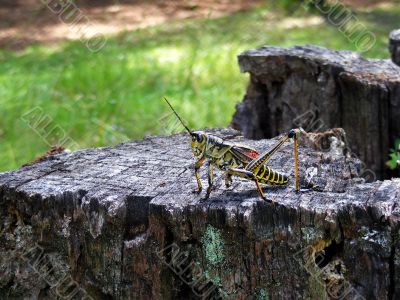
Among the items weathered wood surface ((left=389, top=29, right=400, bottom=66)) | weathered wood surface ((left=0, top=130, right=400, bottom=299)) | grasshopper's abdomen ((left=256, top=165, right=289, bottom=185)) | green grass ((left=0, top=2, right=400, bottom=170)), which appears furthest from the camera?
green grass ((left=0, top=2, right=400, bottom=170))

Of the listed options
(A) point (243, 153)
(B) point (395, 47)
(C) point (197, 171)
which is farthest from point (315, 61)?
(C) point (197, 171)

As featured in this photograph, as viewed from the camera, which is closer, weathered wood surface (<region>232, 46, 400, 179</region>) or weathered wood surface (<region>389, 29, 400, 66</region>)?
weathered wood surface (<region>232, 46, 400, 179</region>)

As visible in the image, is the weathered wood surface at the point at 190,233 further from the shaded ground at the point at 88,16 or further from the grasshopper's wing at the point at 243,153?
the shaded ground at the point at 88,16

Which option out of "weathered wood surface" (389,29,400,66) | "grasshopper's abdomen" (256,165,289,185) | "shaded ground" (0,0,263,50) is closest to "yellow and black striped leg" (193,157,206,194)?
"grasshopper's abdomen" (256,165,289,185)

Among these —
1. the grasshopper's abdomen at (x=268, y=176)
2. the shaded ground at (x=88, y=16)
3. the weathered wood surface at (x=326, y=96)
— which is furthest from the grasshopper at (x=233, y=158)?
the shaded ground at (x=88, y=16)

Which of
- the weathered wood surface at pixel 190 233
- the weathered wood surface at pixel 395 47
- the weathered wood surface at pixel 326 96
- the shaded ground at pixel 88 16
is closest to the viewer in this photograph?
the weathered wood surface at pixel 190 233

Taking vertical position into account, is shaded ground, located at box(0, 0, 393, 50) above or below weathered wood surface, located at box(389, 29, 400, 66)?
above

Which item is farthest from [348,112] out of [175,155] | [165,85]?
[165,85]

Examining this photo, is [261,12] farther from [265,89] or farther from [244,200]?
[244,200]

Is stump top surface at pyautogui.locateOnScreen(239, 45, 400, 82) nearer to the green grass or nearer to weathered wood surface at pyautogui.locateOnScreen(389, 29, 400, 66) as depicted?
weathered wood surface at pyautogui.locateOnScreen(389, 29, 400, 66)
